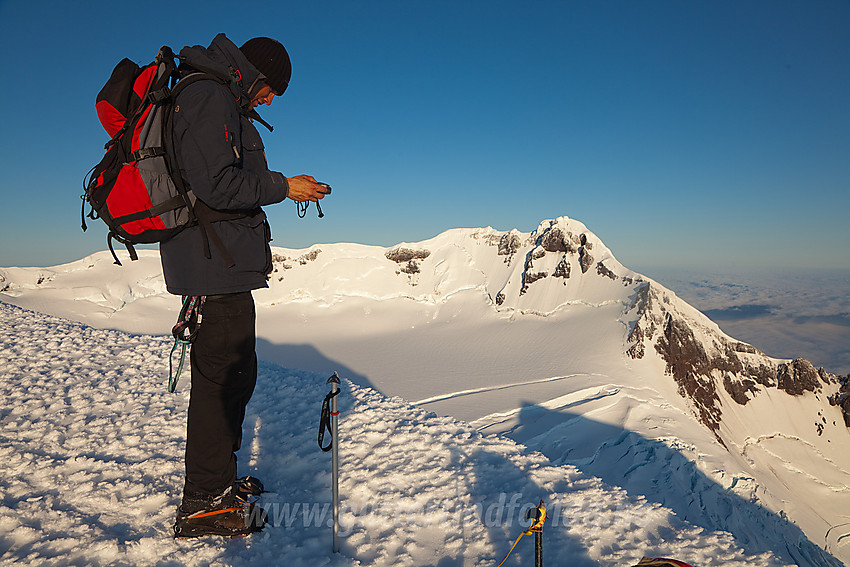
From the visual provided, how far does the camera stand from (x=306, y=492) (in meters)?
4.06

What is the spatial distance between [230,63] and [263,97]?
12.8 inches

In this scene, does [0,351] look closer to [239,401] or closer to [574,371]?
[239,401]

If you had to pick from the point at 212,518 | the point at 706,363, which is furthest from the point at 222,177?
the point at 706,363

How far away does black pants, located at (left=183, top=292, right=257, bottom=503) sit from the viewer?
298 cm

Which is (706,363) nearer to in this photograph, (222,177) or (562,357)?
(562,357)

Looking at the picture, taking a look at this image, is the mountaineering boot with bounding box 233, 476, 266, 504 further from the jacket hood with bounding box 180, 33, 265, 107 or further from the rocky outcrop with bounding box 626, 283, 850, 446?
the rocky outcrop with bounding box 626, 283, 850, 446

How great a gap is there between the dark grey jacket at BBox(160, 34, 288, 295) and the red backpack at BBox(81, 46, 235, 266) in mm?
84

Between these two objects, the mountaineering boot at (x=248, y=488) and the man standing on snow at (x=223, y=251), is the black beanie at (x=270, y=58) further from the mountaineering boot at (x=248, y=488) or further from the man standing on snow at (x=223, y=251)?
the mountaineering boot at (x=248, y=488)

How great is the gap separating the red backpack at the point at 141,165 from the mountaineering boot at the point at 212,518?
1.86 meters

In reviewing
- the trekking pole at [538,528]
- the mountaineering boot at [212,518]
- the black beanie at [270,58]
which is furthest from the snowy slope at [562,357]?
the trekking pole at [538,528]

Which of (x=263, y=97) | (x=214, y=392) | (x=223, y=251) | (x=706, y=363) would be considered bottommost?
(x=706, y=363)

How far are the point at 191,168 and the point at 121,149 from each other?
1.69 feet

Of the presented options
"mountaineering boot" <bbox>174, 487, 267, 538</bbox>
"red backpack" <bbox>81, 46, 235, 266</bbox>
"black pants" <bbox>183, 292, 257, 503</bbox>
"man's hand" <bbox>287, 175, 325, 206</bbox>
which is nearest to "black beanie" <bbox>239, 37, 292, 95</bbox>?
"red backpack" <bbox>81, 46, 235, 266</bbox>

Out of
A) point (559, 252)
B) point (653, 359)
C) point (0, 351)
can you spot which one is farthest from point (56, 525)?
point (559, 252)
